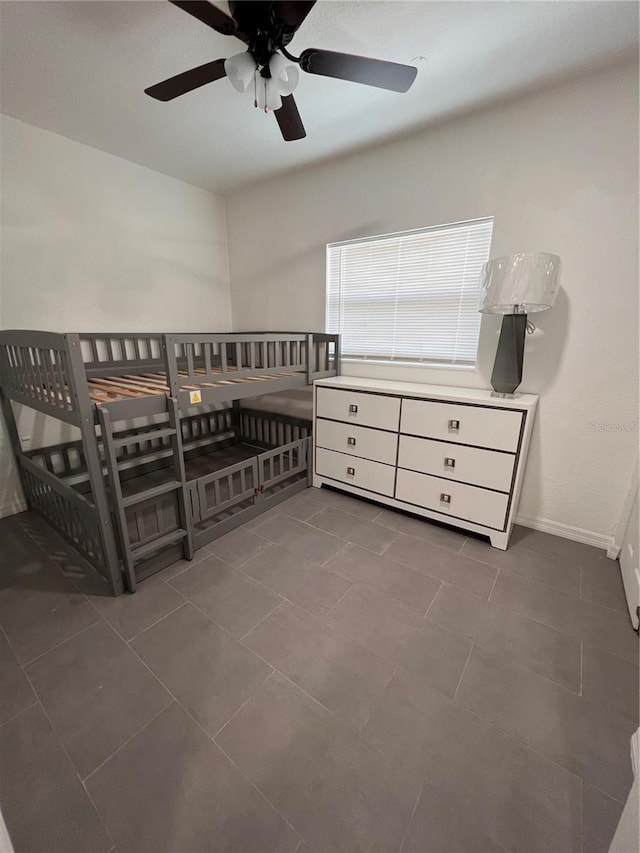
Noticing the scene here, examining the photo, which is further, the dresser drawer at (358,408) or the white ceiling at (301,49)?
the dresser drawer at (358,408)

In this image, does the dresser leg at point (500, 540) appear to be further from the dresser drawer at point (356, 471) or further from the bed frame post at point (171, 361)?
the bed frame post at point (171, 361)

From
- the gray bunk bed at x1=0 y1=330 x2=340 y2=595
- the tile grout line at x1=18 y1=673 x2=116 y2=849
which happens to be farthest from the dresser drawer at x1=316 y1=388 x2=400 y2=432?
the tile grout line at x1=18 y1=673 x2=116 y2=849

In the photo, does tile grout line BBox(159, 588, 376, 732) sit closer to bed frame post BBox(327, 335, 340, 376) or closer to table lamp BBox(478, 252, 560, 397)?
table lamp BBox(478, 252, 560, 397)

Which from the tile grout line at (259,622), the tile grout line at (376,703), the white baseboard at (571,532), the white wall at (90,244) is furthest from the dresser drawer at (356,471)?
the white wall at (90,244)

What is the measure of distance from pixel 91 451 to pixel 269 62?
179 cm

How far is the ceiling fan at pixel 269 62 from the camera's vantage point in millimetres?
1102

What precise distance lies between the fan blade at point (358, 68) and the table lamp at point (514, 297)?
0.96 metres

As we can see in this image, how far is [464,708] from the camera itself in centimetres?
123

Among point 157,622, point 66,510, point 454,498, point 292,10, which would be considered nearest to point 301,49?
point 292,10

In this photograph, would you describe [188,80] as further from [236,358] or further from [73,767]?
[73,767]

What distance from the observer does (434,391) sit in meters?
2.27

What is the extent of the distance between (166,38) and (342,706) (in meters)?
2.95

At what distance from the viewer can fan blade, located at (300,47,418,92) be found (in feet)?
4.06

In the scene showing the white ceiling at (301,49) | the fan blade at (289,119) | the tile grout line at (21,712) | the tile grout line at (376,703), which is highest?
the white ceiling at (301,49)
